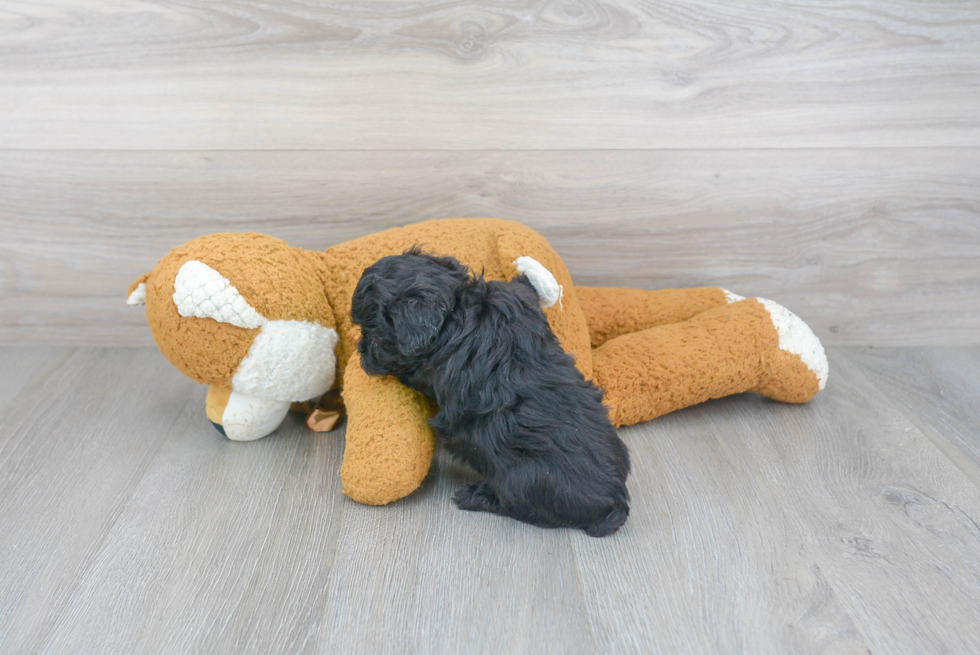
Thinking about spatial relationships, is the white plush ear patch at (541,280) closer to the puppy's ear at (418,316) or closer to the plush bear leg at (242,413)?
the puppy's ear at (418,316)

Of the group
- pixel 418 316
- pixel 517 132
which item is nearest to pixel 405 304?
pixel 418 316

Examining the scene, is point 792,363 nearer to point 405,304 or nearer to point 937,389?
point 937,389

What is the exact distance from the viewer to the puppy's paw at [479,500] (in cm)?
112

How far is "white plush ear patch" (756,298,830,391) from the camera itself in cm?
139

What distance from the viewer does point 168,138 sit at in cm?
155

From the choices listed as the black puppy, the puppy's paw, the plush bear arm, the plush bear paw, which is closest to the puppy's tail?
the black puppy

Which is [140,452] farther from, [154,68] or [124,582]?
[154,68]

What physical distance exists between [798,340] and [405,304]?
82cm

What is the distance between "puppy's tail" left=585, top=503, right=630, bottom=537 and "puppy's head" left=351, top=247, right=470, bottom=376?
14.4 inches

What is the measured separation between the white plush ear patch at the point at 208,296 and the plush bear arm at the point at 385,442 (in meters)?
0.24

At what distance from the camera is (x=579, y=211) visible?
5.30 feet

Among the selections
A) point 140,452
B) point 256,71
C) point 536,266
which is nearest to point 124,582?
point 140,452

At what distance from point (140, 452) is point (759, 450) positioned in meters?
1.17

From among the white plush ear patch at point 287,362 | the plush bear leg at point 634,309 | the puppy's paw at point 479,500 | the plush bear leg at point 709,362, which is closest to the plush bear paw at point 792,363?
the plush bear leg at point 709,362
